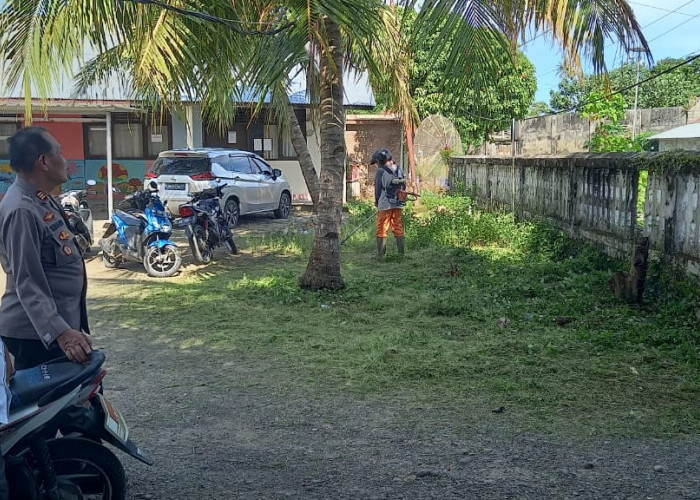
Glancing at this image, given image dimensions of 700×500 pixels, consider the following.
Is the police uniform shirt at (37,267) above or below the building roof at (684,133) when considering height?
below

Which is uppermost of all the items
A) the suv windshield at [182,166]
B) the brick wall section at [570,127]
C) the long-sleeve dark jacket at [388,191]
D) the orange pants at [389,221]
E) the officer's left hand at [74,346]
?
the brick wall section at [570,127]

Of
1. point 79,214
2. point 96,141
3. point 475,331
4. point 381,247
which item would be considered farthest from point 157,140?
point 475,331

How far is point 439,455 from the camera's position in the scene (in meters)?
4.03

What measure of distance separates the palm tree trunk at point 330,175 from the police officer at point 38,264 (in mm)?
4765

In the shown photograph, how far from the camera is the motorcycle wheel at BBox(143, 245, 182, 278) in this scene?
9852mm

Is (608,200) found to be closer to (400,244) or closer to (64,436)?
(400,244)

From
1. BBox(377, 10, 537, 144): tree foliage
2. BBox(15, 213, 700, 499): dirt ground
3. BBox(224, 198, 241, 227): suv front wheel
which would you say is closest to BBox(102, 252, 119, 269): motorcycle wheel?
BBox(224, 198, 241, 227): suv front wheel

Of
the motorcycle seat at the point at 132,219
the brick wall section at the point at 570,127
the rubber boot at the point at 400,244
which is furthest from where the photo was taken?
the brick wall section at the point at 570,127

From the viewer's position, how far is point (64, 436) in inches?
126

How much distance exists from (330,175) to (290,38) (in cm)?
224

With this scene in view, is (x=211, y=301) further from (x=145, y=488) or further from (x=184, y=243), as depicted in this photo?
(x=184, y=243)

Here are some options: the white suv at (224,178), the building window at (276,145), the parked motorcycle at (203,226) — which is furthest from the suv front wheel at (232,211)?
the building window at (276,145)

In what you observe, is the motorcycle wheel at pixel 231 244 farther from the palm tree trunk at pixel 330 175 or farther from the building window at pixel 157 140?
the building window at pixel 157 140

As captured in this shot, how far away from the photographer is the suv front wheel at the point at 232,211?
15172 millimetres
